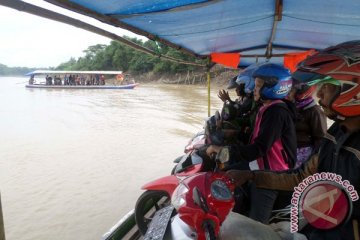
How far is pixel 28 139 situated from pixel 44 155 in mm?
2569

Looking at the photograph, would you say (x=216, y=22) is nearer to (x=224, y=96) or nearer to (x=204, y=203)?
(x=224, y=96)

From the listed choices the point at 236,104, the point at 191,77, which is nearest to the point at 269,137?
the point at 236,104

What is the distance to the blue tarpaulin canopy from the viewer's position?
2.44 meters

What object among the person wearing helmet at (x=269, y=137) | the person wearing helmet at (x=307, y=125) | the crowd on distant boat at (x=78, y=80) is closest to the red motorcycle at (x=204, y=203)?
the person wearing helmet at (x=269, y=137)

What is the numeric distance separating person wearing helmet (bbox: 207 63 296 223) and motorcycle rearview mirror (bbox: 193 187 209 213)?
68cm

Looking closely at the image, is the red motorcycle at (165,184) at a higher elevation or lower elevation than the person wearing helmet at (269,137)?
lower

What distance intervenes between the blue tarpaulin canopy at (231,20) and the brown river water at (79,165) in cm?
289

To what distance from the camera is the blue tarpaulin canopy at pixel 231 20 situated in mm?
2442

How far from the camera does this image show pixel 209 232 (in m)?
1.34

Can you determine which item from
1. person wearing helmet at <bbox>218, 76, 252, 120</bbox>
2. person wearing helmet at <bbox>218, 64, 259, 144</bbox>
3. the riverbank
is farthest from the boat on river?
the riverbank

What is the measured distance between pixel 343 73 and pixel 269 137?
3.15 ft

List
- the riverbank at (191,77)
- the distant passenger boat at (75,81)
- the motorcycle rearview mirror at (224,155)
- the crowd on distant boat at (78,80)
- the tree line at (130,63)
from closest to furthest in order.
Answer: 1. the motorcycle rearview mirror at (224,155)
2. the distant passenger boat at (75,81)
3. the crowd on distant boat at (78,80)
4. the riverbank at (191,77)
5. the tree line at (130,63)

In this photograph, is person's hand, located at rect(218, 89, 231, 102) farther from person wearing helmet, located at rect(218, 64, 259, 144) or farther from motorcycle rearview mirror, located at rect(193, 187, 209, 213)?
motorcycle rearview mirror, located at rect(193, 187, 209, 213)

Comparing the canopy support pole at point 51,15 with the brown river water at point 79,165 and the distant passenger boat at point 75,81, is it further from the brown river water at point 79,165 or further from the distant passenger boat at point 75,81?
the distant passenger boat at point 75,81
